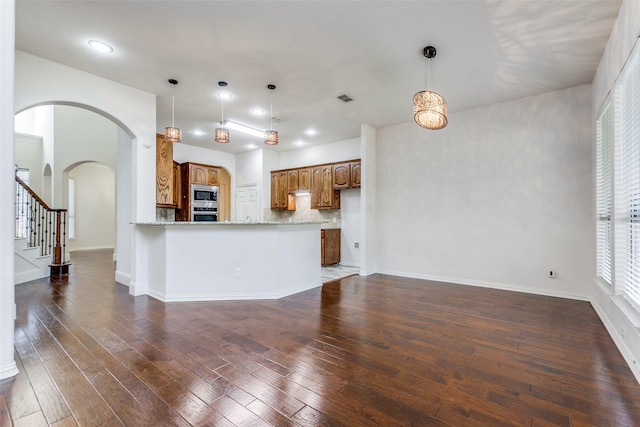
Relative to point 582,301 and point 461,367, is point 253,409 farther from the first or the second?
point 582,301

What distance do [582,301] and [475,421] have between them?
11.8 feet

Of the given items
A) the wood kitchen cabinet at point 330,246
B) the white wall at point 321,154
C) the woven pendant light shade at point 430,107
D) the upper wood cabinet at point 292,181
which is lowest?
the wood kitchen cabinet at point 330,246

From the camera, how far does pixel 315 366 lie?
2.23 m

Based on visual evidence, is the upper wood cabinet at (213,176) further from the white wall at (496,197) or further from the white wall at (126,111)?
the white wall at (496,197)

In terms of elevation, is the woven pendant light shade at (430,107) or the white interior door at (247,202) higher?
the woven pendant light shade at (430,107)

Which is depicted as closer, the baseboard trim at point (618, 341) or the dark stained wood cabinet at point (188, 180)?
the baseboard trim at point (618, 341)

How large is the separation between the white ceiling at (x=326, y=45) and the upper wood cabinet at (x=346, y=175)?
196 centimetres

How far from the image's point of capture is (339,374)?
2.12m

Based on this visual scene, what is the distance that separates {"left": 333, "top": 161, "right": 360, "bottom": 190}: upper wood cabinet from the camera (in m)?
6.48

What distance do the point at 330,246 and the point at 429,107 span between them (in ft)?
15.0

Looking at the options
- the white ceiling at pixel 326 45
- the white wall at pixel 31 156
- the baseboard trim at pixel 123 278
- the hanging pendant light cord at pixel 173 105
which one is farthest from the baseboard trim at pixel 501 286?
the white wall at pixel 31 156

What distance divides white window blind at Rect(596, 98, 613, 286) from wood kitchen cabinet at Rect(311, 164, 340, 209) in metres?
4.57

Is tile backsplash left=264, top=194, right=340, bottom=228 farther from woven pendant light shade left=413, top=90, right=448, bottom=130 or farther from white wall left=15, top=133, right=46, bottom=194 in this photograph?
white wall left=15, top=133, right=46, bottom=194

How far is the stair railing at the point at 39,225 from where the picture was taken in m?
5.61
